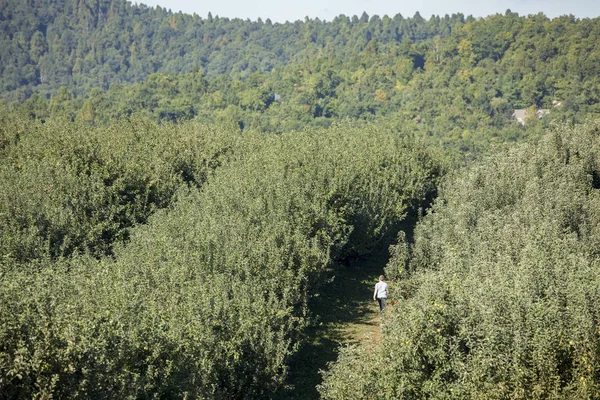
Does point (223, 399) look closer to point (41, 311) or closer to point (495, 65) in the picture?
point (41, 311)

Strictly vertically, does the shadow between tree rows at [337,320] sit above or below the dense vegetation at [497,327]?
below

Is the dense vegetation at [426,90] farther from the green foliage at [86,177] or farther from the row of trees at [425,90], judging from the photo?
the green foliage at [86,177]

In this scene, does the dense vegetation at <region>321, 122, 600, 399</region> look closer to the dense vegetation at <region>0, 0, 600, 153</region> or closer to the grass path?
the grass path

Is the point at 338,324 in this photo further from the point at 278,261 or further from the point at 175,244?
the point at 175,244

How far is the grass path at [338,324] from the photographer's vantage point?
22594mm

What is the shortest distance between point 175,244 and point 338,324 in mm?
7620

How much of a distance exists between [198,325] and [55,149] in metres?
21.9

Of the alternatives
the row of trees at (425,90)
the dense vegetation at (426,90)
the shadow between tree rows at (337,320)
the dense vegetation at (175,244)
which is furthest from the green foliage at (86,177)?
the dense vegetation at (426,90)

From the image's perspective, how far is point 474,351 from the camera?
52.3ft

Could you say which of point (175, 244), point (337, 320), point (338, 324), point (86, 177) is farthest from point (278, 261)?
point (86, 177)

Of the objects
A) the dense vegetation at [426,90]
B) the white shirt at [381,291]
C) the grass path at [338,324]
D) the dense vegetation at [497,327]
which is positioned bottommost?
the grass path at [338,324]

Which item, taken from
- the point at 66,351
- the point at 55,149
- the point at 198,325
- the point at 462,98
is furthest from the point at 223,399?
the point at 462,98

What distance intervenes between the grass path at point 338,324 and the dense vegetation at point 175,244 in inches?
46.3

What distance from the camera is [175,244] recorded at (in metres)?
24.1
